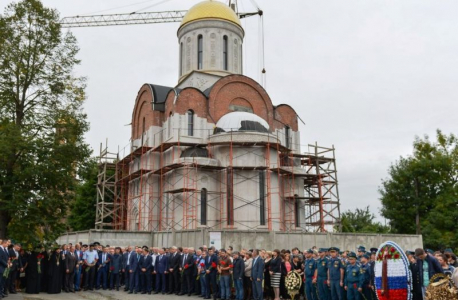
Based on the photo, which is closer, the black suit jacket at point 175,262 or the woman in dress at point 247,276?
the woman in dress at point 247,276

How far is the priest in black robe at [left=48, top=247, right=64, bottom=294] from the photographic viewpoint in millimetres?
15375

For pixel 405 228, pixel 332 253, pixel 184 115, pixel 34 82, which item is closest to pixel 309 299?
pixel 332 253

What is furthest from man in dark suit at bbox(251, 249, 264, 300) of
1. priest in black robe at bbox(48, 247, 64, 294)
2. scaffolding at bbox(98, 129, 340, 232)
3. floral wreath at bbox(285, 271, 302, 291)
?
scaffolding at bbox(98, 129, 340, 232)

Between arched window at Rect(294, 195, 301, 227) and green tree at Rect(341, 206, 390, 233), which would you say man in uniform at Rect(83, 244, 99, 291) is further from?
green tree at Rect(341, 206, 390, 233)

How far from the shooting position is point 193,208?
84.1 feet

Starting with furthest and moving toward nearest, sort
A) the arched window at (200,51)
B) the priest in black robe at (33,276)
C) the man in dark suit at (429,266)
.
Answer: the arched window at (200,51), the priest in black robe at (33,276), the man in dark suit at (429,266)

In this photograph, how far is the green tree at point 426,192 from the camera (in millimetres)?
29453

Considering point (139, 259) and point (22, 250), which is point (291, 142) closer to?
point (139, 259)

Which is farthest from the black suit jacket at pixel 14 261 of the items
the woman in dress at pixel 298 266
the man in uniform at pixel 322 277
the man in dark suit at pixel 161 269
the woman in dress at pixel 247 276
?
the man in uniform at pixel 322 277

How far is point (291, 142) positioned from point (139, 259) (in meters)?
17.6

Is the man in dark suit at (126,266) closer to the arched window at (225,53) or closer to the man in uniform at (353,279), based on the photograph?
the man in uniform at (353,279)

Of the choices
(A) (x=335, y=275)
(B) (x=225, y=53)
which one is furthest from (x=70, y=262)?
(B) (x=225, y=53)

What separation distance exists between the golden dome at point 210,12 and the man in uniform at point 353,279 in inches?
1026

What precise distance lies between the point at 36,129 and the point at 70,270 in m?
5.08
